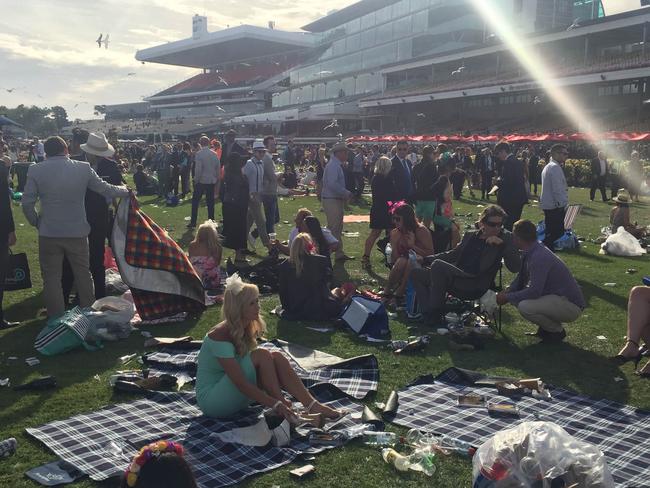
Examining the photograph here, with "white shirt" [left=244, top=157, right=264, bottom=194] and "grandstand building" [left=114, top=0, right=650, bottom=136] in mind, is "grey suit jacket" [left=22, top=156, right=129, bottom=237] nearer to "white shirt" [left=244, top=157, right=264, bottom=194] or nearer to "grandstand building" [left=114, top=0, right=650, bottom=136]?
"white shirt" [left=244, top=157, right=264, bottom=194]

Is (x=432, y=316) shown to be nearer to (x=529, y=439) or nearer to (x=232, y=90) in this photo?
(x=529, y=439)

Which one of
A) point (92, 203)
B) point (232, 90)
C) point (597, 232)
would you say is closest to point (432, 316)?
point (92, 203)

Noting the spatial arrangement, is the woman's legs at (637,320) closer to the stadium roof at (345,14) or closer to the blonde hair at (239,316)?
the blonde hair at (239,316)

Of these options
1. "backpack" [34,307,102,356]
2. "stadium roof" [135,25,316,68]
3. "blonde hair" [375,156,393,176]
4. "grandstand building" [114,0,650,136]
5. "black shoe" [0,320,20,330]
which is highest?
"stadium roof" [135,25,316,68]

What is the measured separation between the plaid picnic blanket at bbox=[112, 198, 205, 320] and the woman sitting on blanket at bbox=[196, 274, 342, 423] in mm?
2913

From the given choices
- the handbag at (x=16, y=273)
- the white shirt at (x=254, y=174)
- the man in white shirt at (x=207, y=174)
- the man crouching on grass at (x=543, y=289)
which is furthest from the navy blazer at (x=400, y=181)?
the handbag at (x=16, y=273)

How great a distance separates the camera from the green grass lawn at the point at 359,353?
165 inches

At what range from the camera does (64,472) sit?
13.6 ft

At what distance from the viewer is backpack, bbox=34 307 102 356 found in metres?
6.44

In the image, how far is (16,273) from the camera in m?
7.93

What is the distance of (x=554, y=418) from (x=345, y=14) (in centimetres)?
8751

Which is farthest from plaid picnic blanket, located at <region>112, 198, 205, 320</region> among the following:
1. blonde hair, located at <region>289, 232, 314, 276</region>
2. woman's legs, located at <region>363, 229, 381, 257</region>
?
woman's legs, located at <region>363, 229, 381, 257</region>

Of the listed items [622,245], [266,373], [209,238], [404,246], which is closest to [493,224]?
→ [404,246]

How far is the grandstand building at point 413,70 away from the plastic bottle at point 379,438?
126ft
